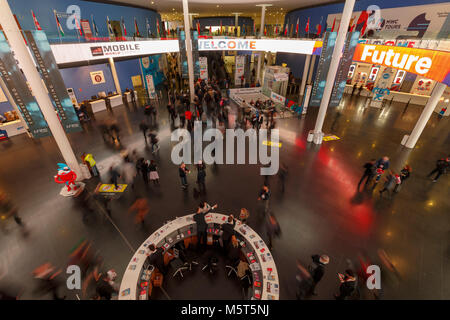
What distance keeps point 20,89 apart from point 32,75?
6.06 ft

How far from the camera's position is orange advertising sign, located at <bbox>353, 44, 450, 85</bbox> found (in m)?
8.30

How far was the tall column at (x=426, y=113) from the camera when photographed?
9.77m

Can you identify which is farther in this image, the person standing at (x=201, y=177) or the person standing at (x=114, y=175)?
the person standing at (x=114, y=175)

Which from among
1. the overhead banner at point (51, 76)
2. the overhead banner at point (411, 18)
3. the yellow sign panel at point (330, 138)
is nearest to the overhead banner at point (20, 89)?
the overhead banner at point (51, 76)

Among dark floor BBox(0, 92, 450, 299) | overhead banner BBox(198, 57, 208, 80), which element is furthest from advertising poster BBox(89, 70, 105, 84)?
overhead banner BBox(198, 57, 208, 80)

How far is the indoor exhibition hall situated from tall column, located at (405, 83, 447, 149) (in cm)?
10

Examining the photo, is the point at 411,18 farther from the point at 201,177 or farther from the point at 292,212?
the point at 201,177

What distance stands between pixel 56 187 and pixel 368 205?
1238 centimetres

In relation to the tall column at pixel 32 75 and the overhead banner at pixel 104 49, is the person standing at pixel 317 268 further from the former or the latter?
the overhead banner at pixel 104 49

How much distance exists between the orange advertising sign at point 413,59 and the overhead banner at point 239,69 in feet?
40.2

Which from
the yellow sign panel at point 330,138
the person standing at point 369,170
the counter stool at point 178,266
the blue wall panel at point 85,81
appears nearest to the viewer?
the counter stool at point 178,266

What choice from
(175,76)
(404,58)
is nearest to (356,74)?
(404,58)

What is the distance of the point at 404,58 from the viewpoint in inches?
416

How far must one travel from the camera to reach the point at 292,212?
754cm
